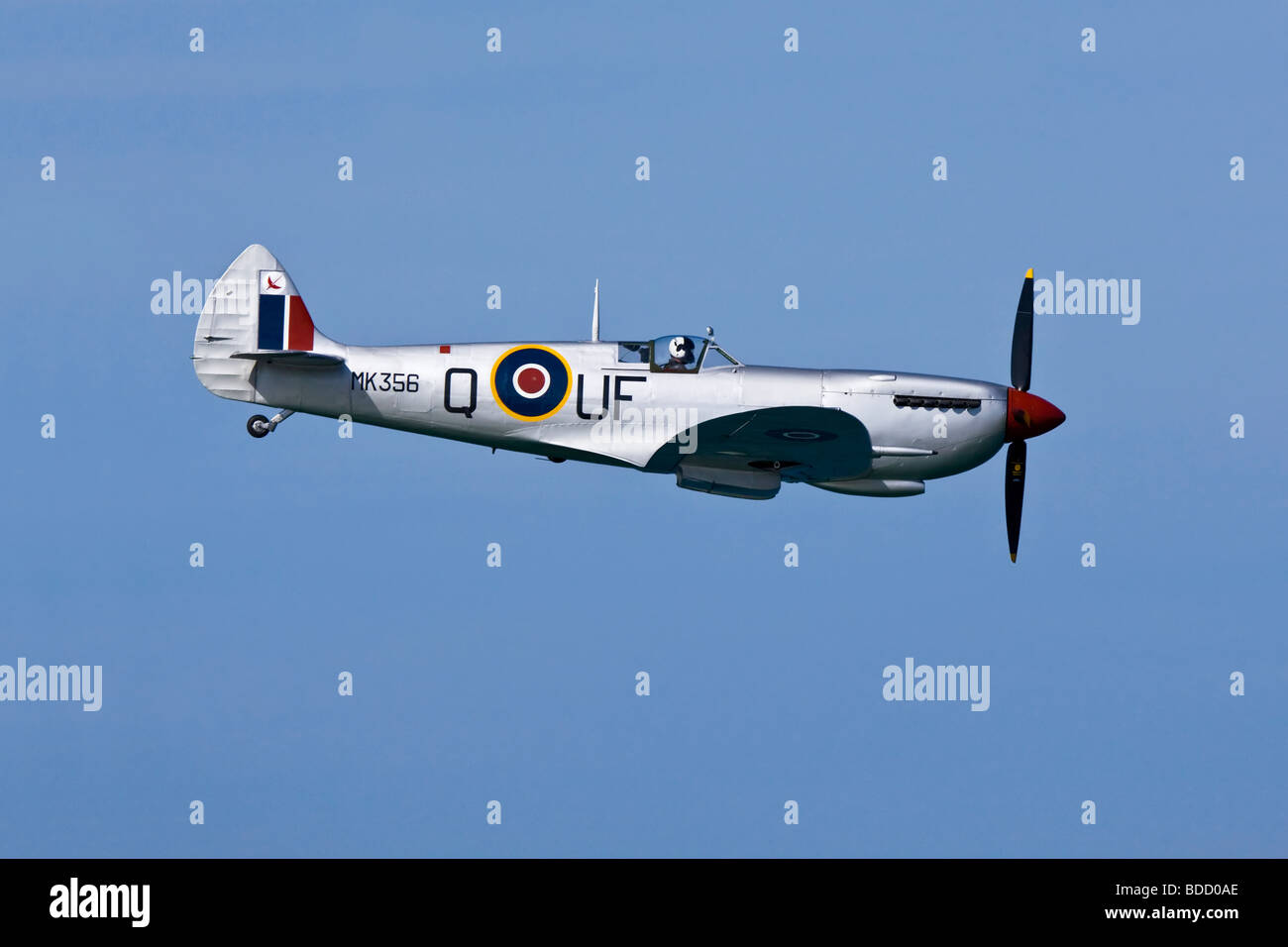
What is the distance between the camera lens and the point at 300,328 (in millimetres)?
30266

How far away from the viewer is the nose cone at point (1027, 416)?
99.7 ft

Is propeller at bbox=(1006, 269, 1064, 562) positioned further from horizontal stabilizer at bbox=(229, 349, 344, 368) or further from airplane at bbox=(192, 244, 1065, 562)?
horizontal stabilizer at bbox=(229, 349, 344, 368)

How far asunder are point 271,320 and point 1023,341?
973cm

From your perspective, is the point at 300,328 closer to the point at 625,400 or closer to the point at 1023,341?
the point at 625,400

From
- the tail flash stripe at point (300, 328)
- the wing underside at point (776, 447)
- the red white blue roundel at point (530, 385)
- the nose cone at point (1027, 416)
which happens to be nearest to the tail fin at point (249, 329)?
the tail flash stripe at point (300, 328)

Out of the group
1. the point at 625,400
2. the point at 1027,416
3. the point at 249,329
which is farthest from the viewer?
the point at 1027,416

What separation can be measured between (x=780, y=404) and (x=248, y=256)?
7059 millimetres

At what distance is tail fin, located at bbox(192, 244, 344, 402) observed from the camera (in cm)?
2994

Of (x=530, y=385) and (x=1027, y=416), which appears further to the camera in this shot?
(x=1027, y=416)

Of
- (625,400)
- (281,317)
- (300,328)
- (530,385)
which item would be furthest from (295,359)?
(625,400)

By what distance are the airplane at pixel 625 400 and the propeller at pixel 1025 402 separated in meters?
0.18

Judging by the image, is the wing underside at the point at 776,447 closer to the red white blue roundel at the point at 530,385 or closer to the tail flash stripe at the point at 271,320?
the red white blue roundel at the point at 530,385
